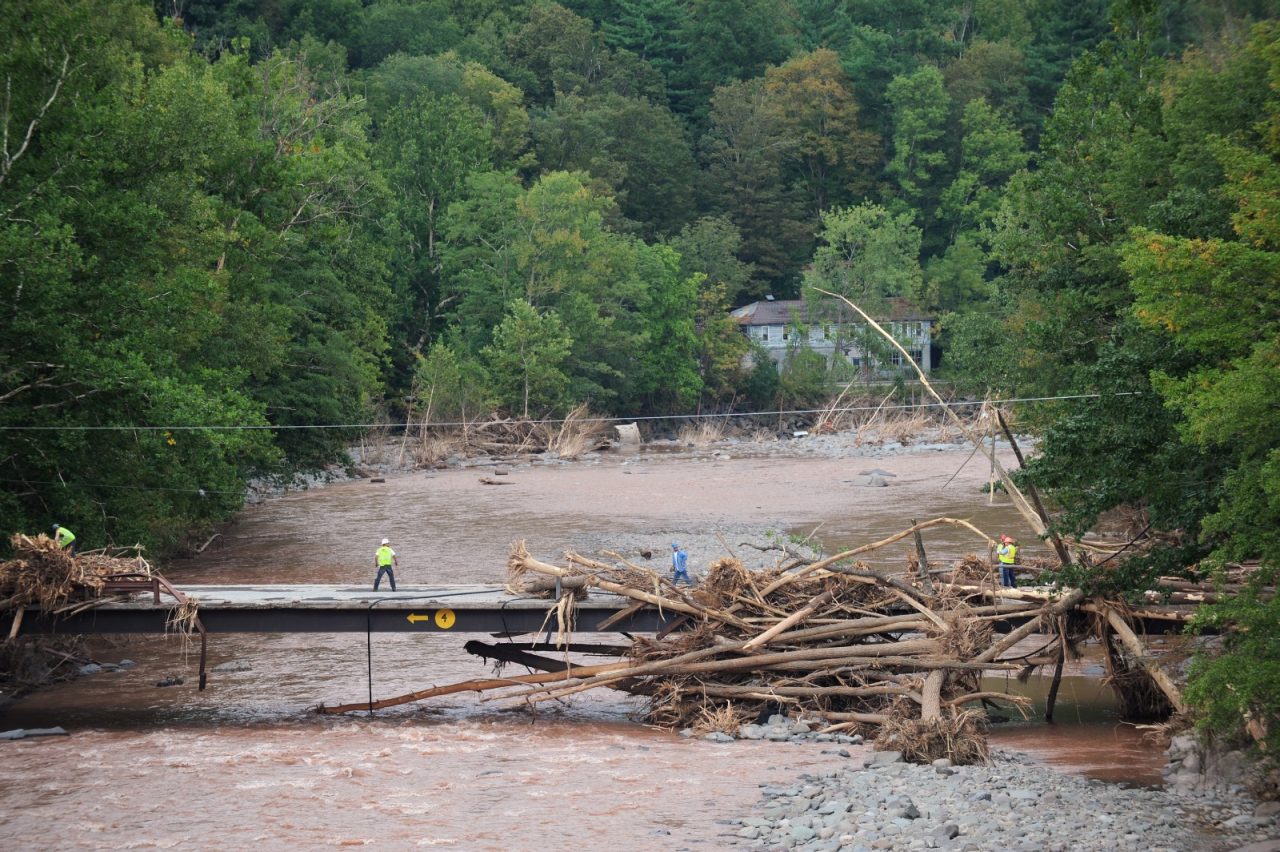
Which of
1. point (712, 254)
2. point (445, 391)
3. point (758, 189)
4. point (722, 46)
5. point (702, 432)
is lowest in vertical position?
point (702, 432)

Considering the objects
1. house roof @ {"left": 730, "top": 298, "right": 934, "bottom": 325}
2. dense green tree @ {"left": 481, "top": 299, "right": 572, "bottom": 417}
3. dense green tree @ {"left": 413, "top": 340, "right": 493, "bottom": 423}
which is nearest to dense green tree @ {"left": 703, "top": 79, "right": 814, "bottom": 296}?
house roof @ {"left": 730, "top": 298, "right": 934, "bottom": 325}

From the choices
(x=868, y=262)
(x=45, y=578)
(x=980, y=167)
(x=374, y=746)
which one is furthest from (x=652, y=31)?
(x=374, y=746)

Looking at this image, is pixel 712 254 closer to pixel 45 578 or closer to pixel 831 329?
pixel 831 329

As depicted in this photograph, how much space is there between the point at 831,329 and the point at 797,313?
2.60 meters

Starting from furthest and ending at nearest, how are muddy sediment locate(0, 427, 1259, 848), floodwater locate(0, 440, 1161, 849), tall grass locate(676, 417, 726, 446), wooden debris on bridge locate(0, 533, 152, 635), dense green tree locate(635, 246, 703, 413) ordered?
dense green tree locate(635, 246, 703, 413)
tall grass locate(676, 417, 726, 446)
wooden debris on bridge locate(0, 533, 152, 635)
muddy sediment locate(0, 427, 1259, 848)
floodwater locate(0, 440, 1161, 849)

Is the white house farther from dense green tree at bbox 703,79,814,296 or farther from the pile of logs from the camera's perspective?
the pile of logs

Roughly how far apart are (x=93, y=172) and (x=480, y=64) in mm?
78042

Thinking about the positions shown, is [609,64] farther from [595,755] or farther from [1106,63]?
[595,755]

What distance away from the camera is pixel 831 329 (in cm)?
9475

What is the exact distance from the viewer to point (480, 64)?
103 m

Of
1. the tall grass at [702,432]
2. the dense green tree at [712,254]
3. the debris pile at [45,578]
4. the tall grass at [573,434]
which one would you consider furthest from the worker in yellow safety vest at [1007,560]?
the dense green tree at [712,254]

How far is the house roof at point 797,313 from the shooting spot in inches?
3777

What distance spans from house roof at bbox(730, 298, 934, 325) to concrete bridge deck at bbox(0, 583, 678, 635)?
240ft

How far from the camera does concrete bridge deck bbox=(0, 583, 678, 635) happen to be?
2298cm
